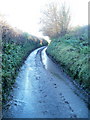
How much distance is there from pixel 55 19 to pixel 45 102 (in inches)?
975

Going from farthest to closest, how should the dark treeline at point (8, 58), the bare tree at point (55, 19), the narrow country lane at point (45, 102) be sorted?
the bare tree at point (55, 19)
the dark treeline at point (8, 58)
the narrow country lane at point (45, 102)

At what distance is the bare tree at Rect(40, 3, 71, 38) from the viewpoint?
30.3m

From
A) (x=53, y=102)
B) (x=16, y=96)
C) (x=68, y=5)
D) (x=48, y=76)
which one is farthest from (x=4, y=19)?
(x=68, y=5)

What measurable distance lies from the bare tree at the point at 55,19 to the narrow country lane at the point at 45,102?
20505mm

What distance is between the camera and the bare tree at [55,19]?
3028 centimetres

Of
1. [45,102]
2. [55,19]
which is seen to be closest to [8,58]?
[45,102]

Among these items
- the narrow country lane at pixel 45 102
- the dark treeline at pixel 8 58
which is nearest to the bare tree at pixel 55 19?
the dark treeline at pixel 8 58

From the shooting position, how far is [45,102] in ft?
27.5

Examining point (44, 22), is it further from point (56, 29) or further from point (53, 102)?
point (53, 102)

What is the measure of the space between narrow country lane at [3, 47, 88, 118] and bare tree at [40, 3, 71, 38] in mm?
20505

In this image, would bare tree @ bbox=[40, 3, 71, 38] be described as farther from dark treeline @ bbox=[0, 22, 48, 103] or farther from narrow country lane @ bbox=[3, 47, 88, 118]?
narrow country lane @ bbox=[3, 47, 88, 118]

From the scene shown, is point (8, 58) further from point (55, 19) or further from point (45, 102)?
point (55, 19)

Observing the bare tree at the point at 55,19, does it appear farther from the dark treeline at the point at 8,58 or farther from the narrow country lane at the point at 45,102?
the narrow country lane at the point at 45,102

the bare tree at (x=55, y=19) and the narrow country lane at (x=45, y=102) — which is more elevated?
the bare tree at (x=55, y=19)
